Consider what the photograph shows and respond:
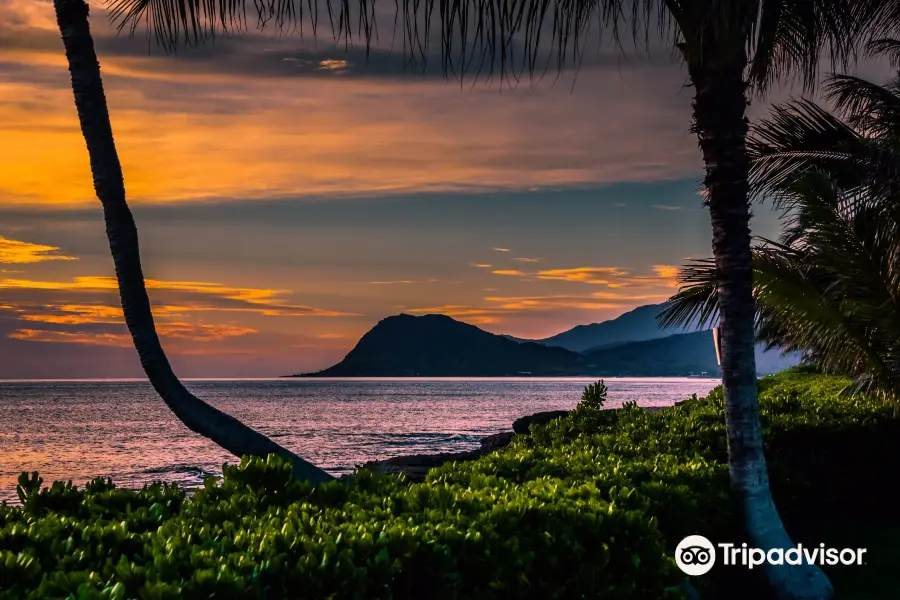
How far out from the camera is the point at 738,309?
8.23 meters

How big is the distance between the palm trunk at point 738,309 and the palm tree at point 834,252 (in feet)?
11.6

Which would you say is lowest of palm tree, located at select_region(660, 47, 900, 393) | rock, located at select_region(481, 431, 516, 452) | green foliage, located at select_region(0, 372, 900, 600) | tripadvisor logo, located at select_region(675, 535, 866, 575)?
rock, located at select_region(481, 431, 516, 452)

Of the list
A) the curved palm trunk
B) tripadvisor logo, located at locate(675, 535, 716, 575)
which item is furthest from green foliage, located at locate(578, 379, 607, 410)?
the curved palm trunk

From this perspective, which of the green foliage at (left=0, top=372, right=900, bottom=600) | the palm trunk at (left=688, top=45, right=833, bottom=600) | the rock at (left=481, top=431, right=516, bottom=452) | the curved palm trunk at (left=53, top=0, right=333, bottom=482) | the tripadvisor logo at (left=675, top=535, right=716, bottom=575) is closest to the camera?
the green foliage at (left=0, top=372, right=900, bottom=600)

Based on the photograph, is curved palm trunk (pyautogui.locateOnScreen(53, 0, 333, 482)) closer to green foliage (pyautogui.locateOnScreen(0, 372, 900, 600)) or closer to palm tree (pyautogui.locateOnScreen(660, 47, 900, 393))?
green foliage (pyautogui.locateOnScreen(0, 372, 900, 600))

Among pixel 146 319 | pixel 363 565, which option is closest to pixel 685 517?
pixel 363 565

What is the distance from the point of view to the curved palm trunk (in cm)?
796

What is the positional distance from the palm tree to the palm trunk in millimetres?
3522

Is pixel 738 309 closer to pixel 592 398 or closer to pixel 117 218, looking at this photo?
pixel 592 398

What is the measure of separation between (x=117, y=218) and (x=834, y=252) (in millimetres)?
9412

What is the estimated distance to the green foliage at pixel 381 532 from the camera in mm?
3986

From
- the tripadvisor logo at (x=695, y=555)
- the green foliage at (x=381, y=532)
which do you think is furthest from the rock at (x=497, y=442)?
the tripadvisor logo at (x=695, y=555)

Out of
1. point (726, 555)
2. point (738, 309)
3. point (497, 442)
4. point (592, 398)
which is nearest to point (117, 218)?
point (738, 309)

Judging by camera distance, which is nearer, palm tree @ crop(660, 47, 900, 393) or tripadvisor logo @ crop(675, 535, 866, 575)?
tripadvisor logo @ crop(675, 535, 866, 575)
